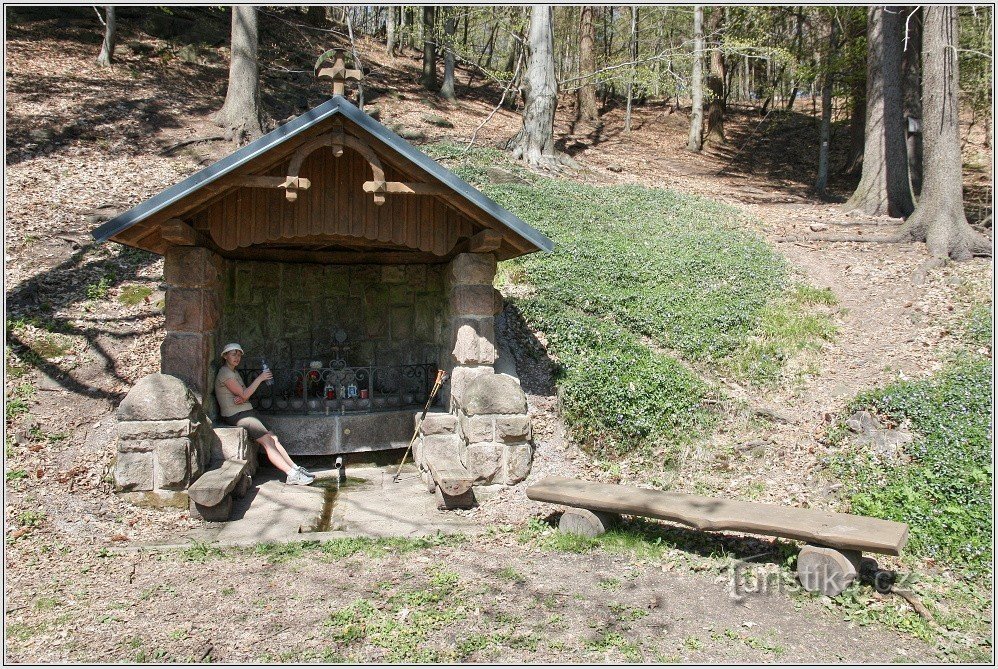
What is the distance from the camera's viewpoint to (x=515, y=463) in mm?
5996

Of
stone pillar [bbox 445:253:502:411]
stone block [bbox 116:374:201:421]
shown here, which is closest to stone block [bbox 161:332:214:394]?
stone block [bbox 116:374:201:421]

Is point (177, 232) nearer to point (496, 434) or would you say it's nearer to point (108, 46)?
point (496, 434)

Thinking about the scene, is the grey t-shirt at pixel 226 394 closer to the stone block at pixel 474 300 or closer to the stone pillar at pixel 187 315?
the stone pillar at pixel 187 315

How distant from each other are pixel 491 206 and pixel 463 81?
20.0m

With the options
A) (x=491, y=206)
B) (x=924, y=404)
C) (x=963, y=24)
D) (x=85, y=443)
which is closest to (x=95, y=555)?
(x=85, y=443)

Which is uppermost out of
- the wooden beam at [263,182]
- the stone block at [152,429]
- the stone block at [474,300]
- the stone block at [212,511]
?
the wooden beam at [263,182]

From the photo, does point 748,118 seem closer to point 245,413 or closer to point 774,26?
point 774,26

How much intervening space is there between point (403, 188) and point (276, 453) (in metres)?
2.87

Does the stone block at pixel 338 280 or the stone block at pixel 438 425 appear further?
the stone block at pixel 338 280

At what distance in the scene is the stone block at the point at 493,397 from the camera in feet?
19.5

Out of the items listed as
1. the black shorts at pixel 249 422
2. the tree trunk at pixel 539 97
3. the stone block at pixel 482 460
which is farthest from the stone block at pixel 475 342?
Result: the tree trunk at pixel 539 97

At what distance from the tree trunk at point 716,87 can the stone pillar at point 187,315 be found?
18369 millimetres

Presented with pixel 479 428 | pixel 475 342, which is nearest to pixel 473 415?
pixel 479 428

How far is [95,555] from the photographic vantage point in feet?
15.1
